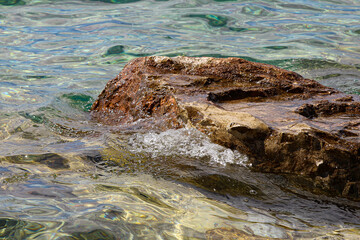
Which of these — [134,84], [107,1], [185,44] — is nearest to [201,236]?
[134,84]

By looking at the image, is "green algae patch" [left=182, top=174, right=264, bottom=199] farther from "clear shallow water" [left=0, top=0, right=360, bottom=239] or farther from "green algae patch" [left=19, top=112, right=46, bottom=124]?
"green algae patch" [left=19, top=112, right=46, bottom=124]

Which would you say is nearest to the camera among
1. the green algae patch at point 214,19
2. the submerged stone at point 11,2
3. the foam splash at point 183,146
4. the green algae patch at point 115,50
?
the foam splash at point 183,146

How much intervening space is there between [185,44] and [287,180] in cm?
612

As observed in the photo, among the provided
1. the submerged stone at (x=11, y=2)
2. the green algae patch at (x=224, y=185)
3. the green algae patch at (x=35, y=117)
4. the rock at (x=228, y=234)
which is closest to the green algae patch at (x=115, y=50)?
the green algae patch at (x=35, y=117)

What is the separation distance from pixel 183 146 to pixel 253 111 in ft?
2.17

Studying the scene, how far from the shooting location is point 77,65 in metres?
7.74

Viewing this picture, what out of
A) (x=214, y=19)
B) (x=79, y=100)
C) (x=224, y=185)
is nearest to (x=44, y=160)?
(x=224, y=185)

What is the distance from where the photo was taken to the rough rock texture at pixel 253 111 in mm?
2830

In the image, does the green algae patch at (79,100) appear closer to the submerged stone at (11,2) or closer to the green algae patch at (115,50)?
the green algae patch at (115,50)

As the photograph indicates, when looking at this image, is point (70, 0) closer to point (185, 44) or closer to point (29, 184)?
point (185, 44)

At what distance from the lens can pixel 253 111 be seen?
3.38 metres

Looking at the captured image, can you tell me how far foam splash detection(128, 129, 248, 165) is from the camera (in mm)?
3139

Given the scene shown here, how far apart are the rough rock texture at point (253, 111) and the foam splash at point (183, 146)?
0.07m

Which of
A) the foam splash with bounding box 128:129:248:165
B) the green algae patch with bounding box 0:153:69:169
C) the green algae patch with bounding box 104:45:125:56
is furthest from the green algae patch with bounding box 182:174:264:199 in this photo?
the green algae patch with bounding box 104:45:125:56
